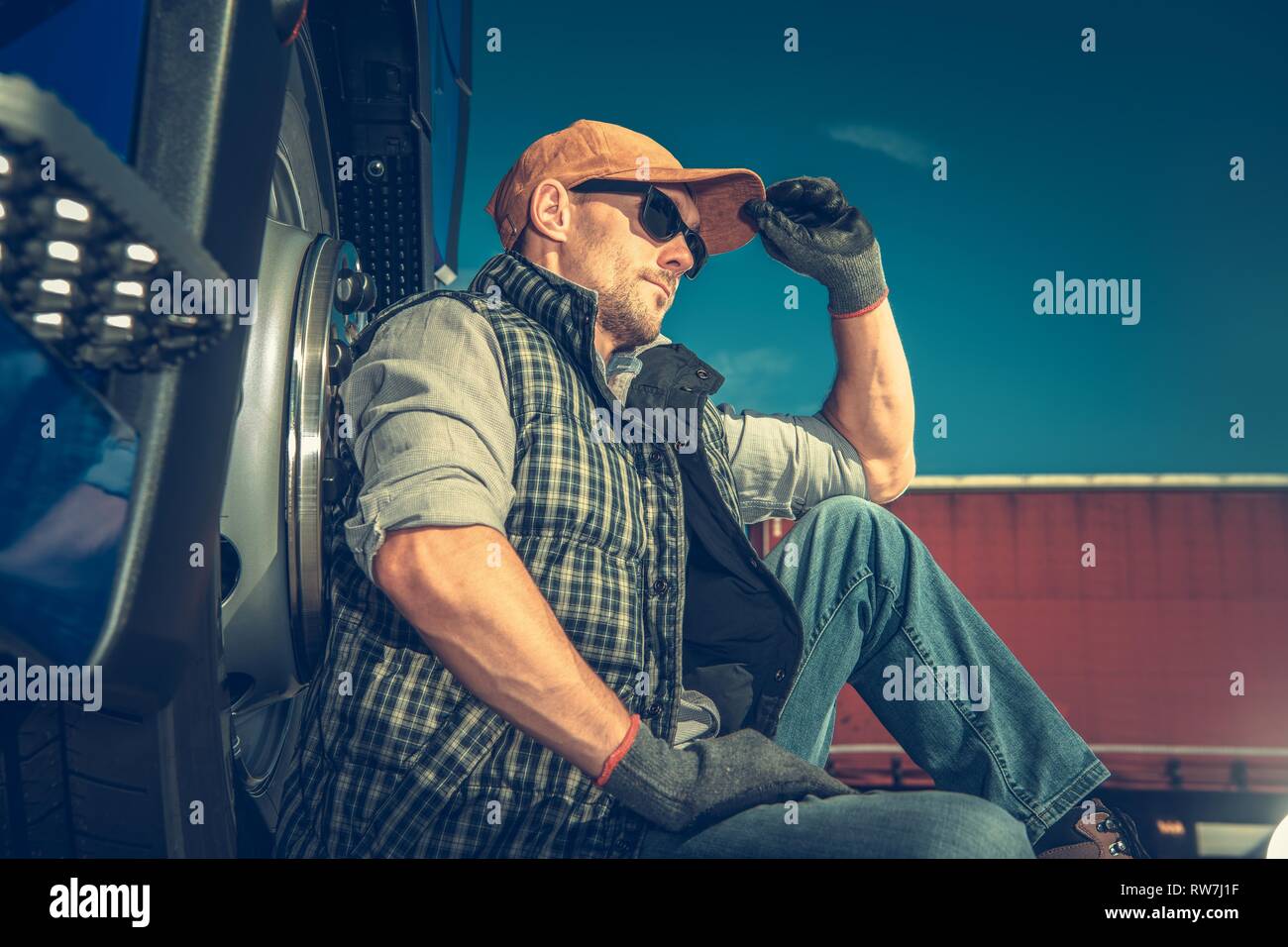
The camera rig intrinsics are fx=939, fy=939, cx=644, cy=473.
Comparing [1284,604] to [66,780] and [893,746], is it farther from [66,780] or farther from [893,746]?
[66,780]

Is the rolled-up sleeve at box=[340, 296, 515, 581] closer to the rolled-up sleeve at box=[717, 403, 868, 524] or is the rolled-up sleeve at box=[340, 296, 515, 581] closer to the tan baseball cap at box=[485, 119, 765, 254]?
the tan baseball cap at box=[485, 119, 765, 254]

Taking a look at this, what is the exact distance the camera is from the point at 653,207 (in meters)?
1.79

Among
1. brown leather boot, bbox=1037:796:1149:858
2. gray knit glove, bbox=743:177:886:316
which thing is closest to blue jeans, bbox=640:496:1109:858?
brown leather boot, bbox=1037:796:1149:858

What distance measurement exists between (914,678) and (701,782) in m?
0.58

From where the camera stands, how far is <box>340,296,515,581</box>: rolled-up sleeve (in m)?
1.25

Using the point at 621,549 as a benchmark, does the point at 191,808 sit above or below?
below

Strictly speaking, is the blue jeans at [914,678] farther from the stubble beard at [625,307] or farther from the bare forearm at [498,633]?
the stubble beard at [625,307]

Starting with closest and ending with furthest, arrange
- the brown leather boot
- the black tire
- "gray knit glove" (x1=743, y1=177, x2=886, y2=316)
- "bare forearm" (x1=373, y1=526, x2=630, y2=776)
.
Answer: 1. the black tire
2. "bare forearm" (x1=373, y1=526, x2=630, y2=776)
3. the brown leather boot
4. "gray knit glove" (x1=743, y1=177, x2=886, y2=316)

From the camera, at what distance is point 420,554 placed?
1.24 metres

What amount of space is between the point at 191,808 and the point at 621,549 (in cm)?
66

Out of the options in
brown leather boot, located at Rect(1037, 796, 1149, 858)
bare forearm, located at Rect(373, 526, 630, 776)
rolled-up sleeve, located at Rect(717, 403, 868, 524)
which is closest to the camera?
bare forearm, located at Rect(373, 526, 630, 776)

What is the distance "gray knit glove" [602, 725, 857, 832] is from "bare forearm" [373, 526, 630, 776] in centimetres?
4

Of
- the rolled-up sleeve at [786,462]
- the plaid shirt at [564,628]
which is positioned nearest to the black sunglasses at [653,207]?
the plaid shirt at [564,628]
